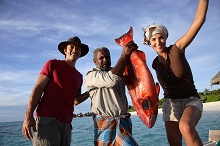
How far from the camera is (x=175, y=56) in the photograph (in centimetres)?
325

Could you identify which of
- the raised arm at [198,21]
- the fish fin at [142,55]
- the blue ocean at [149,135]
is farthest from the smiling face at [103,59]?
the blue ocean at [149,135]

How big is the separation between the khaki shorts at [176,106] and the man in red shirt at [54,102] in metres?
1.45

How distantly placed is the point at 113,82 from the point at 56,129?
1.07 m

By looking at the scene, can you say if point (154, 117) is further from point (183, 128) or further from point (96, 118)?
point (96, 118)

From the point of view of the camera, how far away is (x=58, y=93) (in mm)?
3482

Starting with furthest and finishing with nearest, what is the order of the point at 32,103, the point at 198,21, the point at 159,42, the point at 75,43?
the point at 75,43 → the point at 159,42 → the point at 32,103 → the point at 198,21

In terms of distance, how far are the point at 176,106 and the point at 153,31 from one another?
1.15 metres

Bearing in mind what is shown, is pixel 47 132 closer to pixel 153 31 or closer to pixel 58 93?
pixel 58 93

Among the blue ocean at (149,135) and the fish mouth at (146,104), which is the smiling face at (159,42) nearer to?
the fish mouth at (146,104)

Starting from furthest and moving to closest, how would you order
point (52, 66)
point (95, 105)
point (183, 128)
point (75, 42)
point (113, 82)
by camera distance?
point (75, 42) → point (52, 66) → point (95, 105) → point (113, 82) → point (183, 128)

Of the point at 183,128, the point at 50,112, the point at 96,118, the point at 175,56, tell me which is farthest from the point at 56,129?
the point at 175,56

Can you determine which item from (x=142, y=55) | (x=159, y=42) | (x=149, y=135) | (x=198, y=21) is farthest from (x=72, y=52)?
(x=149, y=135)

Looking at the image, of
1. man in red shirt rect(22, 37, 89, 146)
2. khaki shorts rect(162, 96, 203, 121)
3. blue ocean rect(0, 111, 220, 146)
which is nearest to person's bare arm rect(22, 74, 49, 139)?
man in red shirt rect(22, 37, 89, 146)

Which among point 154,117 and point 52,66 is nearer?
point 154,117
